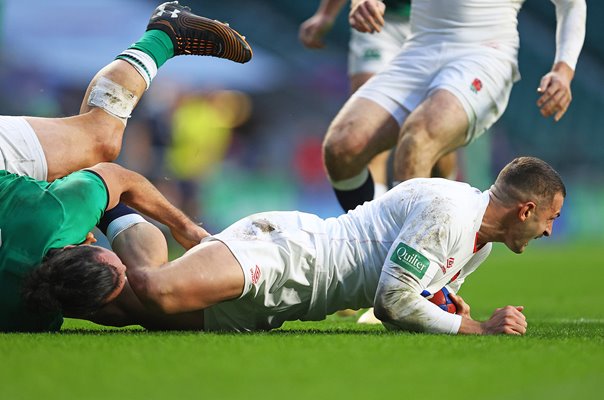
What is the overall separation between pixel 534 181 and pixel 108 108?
2.07 meters

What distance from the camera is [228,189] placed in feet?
56.5

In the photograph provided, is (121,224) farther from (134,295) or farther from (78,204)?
(78,204)

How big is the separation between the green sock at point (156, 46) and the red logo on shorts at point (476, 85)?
1719 mm

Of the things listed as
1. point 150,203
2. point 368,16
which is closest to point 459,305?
point 150,203

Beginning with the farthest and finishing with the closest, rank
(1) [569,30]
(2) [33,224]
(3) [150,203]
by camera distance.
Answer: (1) [569,30] → (3) [150,203] → (2) [33,224]

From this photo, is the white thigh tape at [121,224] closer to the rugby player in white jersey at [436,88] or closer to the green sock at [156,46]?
the green sock at [156,46]

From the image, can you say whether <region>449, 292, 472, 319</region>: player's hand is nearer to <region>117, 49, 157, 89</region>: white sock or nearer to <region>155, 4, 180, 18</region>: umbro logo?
<region>117, 49, 157, 89</region>: white sock

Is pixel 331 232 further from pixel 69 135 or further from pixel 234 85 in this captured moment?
pixel 234 85

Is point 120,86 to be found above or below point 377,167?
above

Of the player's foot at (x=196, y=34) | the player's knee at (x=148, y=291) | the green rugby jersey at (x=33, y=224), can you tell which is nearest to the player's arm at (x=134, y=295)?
the player's knee at (x=148, y=291)

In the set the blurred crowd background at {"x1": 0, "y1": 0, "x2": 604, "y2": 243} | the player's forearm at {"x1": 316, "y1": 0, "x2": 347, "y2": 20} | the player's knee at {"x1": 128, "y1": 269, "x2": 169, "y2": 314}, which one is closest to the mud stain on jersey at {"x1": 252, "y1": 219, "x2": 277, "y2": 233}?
the player's knee at {"x1": 128, "y1": 269, "x2": 169, "y2": 314}

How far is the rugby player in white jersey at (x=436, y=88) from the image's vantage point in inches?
228

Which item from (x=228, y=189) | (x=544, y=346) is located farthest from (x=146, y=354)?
(x=228, y=189)

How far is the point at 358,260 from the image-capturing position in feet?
14.7
